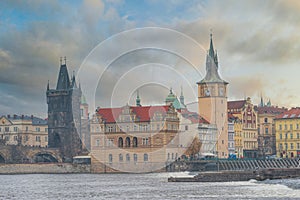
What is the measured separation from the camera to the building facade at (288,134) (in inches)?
6585

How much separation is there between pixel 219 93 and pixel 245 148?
16720mm

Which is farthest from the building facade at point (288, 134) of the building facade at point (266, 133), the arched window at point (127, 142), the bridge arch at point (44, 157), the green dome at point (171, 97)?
the bridge arch at point (44, 157)

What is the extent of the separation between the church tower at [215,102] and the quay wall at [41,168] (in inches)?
1353

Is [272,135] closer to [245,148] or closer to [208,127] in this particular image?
[245,148]

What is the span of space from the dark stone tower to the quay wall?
2779 centimetres

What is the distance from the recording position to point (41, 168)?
147375 millimetres

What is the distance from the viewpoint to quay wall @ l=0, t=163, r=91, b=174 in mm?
145125

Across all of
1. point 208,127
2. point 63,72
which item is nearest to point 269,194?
point 208,127

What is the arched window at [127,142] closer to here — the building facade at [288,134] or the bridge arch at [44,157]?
the bridge arch at [44,157]

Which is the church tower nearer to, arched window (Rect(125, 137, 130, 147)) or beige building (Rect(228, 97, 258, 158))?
beige building (Rect(228, 97, 258, 158))

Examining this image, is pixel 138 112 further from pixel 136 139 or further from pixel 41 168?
pixel 41 168

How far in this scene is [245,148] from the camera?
6939 inches

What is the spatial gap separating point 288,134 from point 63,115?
55193 mm

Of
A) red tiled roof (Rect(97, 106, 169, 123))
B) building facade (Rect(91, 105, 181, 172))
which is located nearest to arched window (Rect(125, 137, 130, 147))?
building facade (Rect(91, 105, 181, 172))
